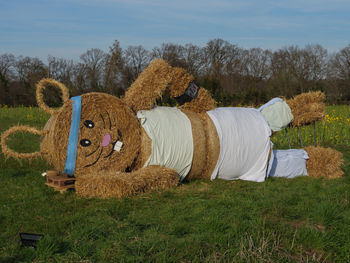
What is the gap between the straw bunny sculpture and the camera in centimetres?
558

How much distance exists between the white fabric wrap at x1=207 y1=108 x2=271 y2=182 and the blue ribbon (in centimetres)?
226

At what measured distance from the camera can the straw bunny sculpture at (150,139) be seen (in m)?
5.58

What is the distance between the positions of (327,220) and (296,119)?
3317 mm

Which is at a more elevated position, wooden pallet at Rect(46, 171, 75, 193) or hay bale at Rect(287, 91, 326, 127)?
hay bale at Rect(287, 91, 326, 127)

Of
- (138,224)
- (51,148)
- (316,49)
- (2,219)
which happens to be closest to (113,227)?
(138,224)

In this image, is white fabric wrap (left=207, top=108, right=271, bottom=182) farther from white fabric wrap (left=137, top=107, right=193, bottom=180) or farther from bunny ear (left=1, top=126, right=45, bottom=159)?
bunny ear (left=1, top=126, right=45, bottom=159)

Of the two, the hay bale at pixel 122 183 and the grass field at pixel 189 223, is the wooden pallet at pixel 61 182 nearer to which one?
the grass field at pixel 189 223

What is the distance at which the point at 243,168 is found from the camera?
253 inches

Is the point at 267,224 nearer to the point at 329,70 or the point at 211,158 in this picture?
the point at 211,158

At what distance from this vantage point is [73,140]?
5.64 m

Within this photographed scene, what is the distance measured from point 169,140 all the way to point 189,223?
2.09 m

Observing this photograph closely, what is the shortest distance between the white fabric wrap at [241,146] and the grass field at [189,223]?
274 mm

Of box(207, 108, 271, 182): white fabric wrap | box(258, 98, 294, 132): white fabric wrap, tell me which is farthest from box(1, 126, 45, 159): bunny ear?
box(258, 98, 294, 132): white fabric wrap

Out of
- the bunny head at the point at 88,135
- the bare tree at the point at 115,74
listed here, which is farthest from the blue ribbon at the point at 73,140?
the bare tree at the point at 115,74
